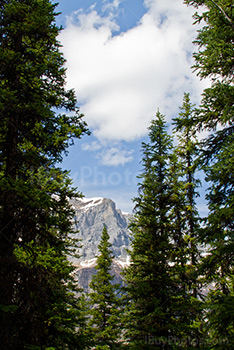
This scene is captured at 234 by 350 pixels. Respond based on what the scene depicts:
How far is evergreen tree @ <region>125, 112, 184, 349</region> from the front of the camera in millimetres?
10930

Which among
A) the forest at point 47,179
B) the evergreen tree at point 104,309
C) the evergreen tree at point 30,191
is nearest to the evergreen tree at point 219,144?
the forest at point 47,179

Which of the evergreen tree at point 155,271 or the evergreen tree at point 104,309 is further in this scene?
the evergreen tree at point 104,309

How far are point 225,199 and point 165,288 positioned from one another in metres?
6.70

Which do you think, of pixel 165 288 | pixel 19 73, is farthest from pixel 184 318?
pixel 19 73

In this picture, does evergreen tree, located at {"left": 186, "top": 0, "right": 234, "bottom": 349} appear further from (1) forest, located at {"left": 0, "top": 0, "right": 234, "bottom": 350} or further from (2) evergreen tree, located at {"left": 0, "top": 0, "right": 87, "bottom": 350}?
(2) evergreen tree, located at {"left": 0, "top": 0, "right": 87, "bottom": 350}

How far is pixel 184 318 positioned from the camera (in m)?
12.0

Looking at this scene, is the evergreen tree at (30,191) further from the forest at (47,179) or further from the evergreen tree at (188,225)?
the evergreen tree at (188,225)

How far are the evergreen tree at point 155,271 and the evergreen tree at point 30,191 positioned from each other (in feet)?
15.5

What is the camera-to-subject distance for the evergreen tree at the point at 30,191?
5.98m

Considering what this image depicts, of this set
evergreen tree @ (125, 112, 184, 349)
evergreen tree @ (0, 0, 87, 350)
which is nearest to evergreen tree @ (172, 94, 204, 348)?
evergreen tree @ (125, 112, 184, 349)

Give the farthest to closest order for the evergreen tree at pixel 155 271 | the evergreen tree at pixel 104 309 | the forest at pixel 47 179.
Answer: the evergreen tree at pixel 104 309, the evergreen tree at pixel 155 271, the forest at pixel 47 179

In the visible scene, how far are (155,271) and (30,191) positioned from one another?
827 cm

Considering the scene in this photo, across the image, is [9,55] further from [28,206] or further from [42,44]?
[28,206]

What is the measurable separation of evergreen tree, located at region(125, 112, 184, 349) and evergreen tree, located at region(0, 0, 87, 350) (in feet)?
15.5
